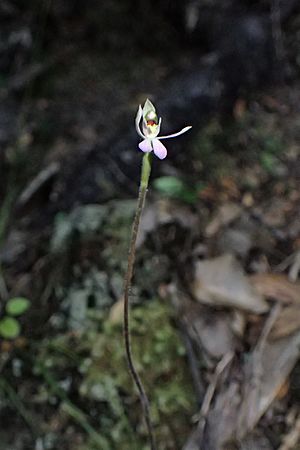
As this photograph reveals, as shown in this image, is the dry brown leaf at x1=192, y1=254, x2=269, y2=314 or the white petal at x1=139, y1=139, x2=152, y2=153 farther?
the dry brown leaf at x1=192, y1=254, x2=269, y2=314

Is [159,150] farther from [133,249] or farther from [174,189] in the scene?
[174,189]

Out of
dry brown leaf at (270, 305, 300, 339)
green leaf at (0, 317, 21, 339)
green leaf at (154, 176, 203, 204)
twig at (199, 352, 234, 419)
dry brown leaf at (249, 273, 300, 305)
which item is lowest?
twig at (199, 352, 234, 419)

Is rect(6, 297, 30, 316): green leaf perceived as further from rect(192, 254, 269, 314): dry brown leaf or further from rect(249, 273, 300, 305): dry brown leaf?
rect(249, 273, 300, 305): dry brown leaf

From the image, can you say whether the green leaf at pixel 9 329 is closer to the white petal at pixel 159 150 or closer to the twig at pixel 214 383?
the twig at pixel 214 383

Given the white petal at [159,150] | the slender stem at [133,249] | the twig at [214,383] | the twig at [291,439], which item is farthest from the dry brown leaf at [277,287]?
the white petal at [159,150]

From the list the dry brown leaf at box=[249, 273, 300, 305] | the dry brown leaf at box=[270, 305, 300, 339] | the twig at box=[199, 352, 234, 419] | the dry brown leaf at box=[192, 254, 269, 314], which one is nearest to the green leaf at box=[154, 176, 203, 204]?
the dry brown leaf at box=[192, 254, 269, 314]

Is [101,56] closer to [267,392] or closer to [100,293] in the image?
[100,293]
